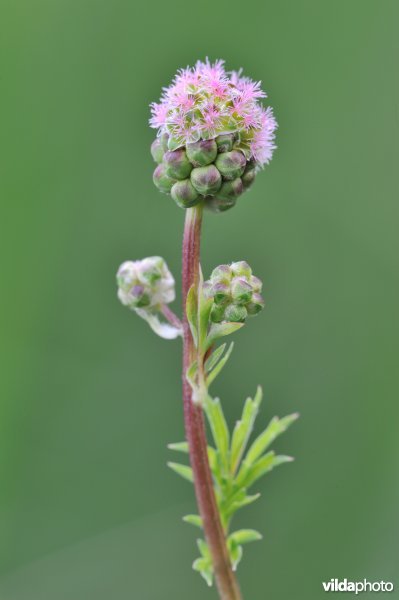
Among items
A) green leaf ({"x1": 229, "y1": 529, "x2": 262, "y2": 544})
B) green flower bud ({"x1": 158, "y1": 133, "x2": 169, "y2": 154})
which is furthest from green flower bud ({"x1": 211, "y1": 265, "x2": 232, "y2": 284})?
green leaf ({"x1": 229, "y1": 529, "x2": 262, "y2": 544})

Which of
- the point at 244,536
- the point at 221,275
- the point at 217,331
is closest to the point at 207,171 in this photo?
the point at 221,275

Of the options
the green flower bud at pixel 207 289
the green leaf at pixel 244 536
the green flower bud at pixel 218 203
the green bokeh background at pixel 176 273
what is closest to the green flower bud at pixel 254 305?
the green flower bud at pixel 207 289

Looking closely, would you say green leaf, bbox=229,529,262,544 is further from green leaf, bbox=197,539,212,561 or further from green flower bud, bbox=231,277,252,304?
green flower bud, bbox=231,277,252,304

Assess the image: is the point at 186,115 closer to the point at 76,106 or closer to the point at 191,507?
the point at 191,507

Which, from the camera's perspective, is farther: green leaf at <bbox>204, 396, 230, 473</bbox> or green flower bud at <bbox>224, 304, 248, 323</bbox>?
green leaf at <bbox>204, 396, 230, 473</bbox>

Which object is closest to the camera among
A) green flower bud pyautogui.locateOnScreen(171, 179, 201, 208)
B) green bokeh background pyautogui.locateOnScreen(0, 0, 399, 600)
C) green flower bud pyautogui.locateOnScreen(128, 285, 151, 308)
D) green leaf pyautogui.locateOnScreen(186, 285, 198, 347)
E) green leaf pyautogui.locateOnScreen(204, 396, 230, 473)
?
green leaf pyautogui.locateOnScreen(186, 285, 198, 347)

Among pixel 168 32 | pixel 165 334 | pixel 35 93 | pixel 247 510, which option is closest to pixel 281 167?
pixel 168 32
